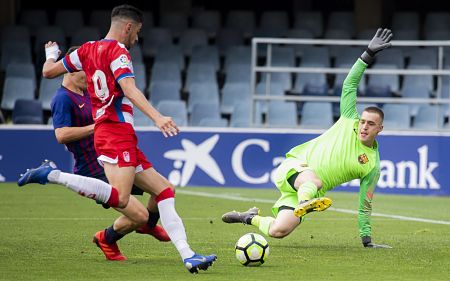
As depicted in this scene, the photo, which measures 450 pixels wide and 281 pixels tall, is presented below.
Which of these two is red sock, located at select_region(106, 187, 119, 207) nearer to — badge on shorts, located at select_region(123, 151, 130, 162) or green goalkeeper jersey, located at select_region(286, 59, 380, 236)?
badge on shorts, located at select_region(123, 151, 130, 162)

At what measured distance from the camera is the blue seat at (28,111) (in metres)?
19.5

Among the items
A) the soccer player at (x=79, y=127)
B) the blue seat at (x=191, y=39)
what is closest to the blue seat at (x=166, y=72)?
the blue seat at (x=191, y=39)

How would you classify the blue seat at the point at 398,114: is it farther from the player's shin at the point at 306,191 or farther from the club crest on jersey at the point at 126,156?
the club crest on jersey at the point at 126,156

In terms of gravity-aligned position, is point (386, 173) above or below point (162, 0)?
below

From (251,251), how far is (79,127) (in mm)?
1974

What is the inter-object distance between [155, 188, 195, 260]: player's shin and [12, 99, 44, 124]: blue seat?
34.9 feet

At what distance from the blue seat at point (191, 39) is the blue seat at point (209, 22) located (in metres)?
0.62

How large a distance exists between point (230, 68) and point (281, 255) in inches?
458

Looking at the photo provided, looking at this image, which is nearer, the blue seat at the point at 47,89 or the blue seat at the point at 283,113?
the blue seat at the point at 283,113

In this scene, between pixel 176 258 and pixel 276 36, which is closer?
pixel 176 258

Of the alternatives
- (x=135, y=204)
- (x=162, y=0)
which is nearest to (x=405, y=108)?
(x=162, y=0)

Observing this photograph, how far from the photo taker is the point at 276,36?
2300 centimetres

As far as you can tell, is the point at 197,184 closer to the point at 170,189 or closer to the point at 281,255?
the point at 281,255

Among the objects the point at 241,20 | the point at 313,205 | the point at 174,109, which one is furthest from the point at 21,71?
the point at 313,205
